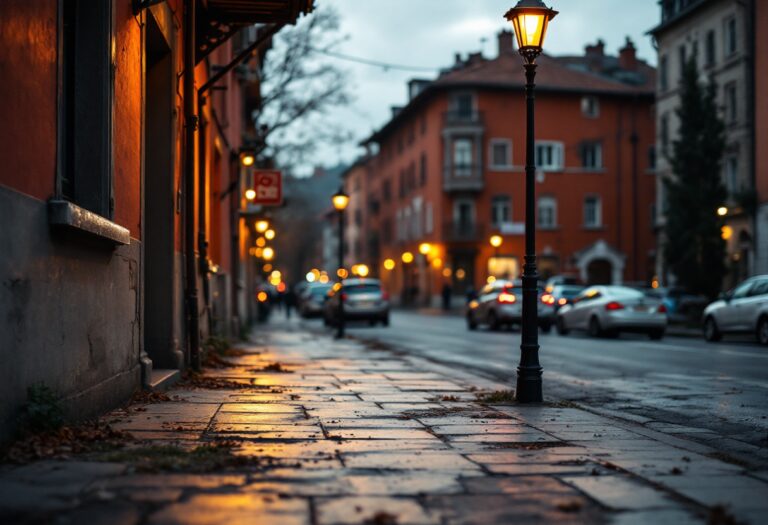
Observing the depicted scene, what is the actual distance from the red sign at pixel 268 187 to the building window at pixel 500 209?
126ft

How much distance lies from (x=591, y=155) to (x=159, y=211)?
55.2m

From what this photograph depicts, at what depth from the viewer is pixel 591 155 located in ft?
213

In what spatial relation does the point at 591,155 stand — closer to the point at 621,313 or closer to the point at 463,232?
the point at 463,232

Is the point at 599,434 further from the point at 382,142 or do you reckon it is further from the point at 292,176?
the point at 382,142

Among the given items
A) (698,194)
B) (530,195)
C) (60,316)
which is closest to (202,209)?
(530,195)

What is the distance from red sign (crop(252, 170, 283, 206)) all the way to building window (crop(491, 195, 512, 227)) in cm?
3846

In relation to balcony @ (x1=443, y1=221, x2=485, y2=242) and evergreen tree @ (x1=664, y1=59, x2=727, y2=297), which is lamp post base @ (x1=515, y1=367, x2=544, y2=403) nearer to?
evergreen tree @ (x1=664, y1=59, x2=727, y2=297)

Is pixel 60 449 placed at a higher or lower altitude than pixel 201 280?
lower

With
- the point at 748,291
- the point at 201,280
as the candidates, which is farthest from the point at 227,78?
the point at 748,291

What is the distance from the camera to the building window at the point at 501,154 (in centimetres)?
6384

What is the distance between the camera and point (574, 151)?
64.7 m

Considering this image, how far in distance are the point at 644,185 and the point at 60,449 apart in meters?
62.2

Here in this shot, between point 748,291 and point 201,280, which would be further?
point 748,291

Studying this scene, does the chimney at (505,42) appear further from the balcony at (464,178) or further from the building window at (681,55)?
the building window at (681,55)
